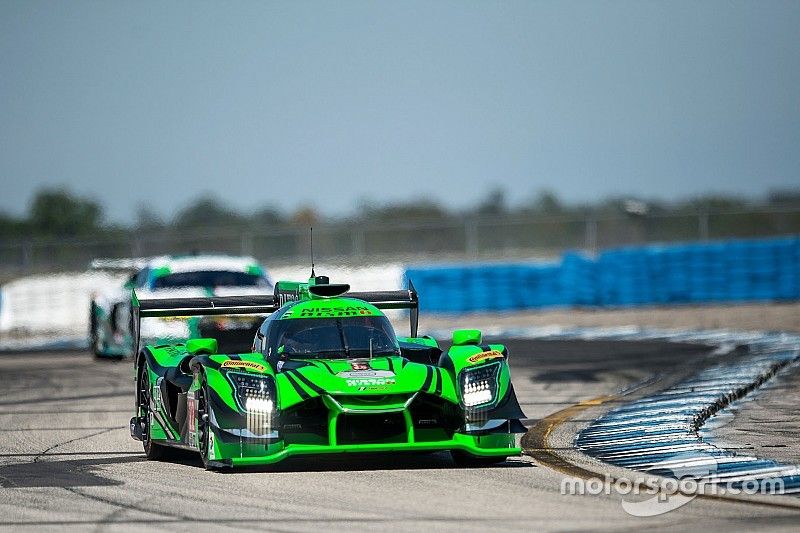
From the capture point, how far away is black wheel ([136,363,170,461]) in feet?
35.3

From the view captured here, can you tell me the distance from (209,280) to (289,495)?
454 inches

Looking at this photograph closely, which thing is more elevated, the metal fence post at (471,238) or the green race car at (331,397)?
the metal fence post at (471,238)

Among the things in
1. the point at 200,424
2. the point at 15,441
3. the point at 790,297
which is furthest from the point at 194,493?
the point at 790,297

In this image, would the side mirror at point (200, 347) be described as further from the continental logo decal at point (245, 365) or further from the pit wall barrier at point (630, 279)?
the pit wall barrier at point (630, 279)

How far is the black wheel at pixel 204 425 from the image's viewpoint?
966 centimetres

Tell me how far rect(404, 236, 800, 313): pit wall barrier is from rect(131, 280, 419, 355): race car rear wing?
18642 millimetres

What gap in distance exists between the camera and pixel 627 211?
126 feet

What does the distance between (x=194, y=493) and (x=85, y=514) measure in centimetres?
87

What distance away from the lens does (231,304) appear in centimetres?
1235

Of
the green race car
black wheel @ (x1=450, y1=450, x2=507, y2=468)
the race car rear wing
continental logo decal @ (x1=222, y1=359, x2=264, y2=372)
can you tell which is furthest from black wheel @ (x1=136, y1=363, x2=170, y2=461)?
black wheel @ (x1=450, y1=450, x2=507, y2=468)

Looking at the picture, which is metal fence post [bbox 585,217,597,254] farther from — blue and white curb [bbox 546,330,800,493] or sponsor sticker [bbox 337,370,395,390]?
sponsor sticker [bbox 337,370,395,390]

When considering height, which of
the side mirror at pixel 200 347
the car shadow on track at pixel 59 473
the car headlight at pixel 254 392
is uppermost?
the side mirror at pixel 200 347

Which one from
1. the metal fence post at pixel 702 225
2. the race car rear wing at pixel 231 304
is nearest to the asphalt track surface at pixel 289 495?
the race car rear wing at pixel 231 304

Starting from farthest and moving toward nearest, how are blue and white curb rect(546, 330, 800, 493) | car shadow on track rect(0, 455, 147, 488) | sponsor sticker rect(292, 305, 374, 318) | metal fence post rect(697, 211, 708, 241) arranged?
metal fence post rect(697, 211, 708, 241)
sponsor sticker rect(292, 305, 374, 318)
car shadow on track rect(0, 455, 147, 488)
blue and white curb rect(546, 330, 800, 493)
